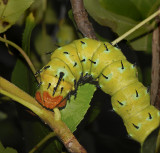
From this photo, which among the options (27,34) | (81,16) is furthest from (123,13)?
(27,34)

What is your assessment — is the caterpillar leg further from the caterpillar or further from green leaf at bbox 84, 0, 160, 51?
green leaf at bbox 84, 0, 160, 51

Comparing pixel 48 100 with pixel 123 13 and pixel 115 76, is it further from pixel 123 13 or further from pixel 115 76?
pixel 123 13

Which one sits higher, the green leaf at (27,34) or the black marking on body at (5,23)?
the black marking on body at (5,23)

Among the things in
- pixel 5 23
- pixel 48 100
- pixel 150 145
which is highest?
pixel 5 23

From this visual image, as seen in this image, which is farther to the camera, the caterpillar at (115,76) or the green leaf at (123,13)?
the green leaf at (123,13)

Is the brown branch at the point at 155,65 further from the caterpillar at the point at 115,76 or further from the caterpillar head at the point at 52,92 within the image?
the caterpillar head at the point at 52,92

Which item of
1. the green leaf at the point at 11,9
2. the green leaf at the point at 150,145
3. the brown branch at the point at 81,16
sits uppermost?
the green leaf at the point at 11,9

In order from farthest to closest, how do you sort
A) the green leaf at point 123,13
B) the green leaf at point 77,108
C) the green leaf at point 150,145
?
the green leaf at point 123,13, the green leaf at point 77,108, the green leaf at point 150,145

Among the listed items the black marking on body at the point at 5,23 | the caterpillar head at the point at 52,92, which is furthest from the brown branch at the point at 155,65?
the black marking on body at the point at 5,23
